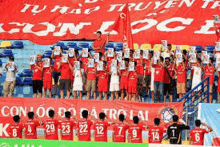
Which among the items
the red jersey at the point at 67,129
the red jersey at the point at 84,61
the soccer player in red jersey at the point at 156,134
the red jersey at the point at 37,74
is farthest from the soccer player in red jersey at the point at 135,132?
the red jersey at the point at 37,74

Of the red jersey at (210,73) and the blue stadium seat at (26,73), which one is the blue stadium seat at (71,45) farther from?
the red jersey at (210,73)

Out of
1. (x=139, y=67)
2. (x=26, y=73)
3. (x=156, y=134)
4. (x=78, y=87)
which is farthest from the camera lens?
(x=26, y=73)

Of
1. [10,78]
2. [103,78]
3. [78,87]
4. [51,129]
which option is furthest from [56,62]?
[51,129]

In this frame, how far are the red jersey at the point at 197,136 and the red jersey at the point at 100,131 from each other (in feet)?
7.74

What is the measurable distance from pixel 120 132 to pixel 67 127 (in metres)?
1.50

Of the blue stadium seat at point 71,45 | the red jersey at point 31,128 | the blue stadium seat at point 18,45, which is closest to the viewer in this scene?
the red jersey at point 31,128

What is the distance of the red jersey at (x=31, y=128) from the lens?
19.3 metres

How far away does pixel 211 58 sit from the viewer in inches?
935

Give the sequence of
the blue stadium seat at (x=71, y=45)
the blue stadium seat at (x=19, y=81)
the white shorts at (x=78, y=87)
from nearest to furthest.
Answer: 1. the white shorts at (x=78, y=87)
2. the blue stadium seat at (x=19, y=81)
3. the blue stadium seat at (x=71, y=45)

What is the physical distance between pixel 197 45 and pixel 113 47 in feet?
10.2

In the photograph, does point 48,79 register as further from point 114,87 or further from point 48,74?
point 114,87

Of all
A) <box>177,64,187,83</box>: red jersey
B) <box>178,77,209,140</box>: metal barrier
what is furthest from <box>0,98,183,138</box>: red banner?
<box>177,64,187,83</box>: red jersey

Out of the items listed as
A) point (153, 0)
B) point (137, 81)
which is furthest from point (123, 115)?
point (153, 0)

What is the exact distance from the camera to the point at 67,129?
19.2 m
